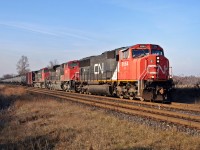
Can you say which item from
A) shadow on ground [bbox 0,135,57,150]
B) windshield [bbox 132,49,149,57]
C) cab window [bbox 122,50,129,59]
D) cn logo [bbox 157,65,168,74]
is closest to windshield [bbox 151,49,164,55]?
windshield [bbox 132,49,149,57]

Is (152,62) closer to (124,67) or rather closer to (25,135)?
(124,67)

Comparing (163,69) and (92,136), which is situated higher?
(163,69)

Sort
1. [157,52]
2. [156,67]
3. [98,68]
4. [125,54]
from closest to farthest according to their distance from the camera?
1. [156,67]
2. [157,52]
3. [125,54]
4. [98,68]

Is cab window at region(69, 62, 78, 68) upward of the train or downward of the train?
upward

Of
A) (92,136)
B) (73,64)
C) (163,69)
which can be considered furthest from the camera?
(73,64)

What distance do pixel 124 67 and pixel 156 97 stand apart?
3.46 m

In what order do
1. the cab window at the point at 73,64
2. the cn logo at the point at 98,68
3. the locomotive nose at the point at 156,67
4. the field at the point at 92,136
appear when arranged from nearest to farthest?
the field at the point at 92,136, the locomotive nose at the point at 156,67, the cn logo at the point at 98,68, the cab window at the point at 73,64

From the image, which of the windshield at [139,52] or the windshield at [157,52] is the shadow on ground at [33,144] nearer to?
the windshield at [139,52]

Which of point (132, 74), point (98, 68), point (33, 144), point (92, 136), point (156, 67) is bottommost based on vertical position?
point (33, 144)

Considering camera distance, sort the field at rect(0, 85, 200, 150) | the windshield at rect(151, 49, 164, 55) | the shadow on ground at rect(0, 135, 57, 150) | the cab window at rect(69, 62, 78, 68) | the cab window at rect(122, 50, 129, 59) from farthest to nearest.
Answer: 1. the cab window at rect(69, 62, 78, 68)
2. the cab window at rect(122, 50, 129, 59)
3. the windshield at rect(151, 49, 164, 55)
4. the shadow on ground at rect(0, 135, 57, 150)
5. the field at rect(0, 85, 200, 150)

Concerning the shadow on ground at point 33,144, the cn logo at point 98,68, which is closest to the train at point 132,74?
the cn logo at point 98,68

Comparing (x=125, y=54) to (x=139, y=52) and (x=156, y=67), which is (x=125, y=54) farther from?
(x=156, y=67)

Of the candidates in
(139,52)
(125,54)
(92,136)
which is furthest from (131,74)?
(92,136)

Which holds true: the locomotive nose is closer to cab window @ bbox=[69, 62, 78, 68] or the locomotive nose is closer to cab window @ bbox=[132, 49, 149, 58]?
cab window @ bbox=[132, 49, 149, 58]
